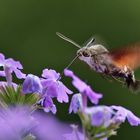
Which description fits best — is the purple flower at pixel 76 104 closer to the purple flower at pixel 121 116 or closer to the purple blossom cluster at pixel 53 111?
the purple blossom cluster at pixel 53 111

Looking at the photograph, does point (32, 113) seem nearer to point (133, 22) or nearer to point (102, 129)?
point (102, 129)

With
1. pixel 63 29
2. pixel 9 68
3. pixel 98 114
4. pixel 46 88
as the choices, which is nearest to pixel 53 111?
pixel 46 88

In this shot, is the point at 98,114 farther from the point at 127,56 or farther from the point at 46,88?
the point at 127,56

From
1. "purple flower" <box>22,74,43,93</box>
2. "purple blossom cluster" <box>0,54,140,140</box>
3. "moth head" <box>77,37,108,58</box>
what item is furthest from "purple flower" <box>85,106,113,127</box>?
"moth head" <box>77,37,108,58</box>

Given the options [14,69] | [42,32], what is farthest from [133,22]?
[14,69]

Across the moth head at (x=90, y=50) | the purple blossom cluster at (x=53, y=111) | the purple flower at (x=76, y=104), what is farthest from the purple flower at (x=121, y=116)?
the moth head at (x=90, y=50)
